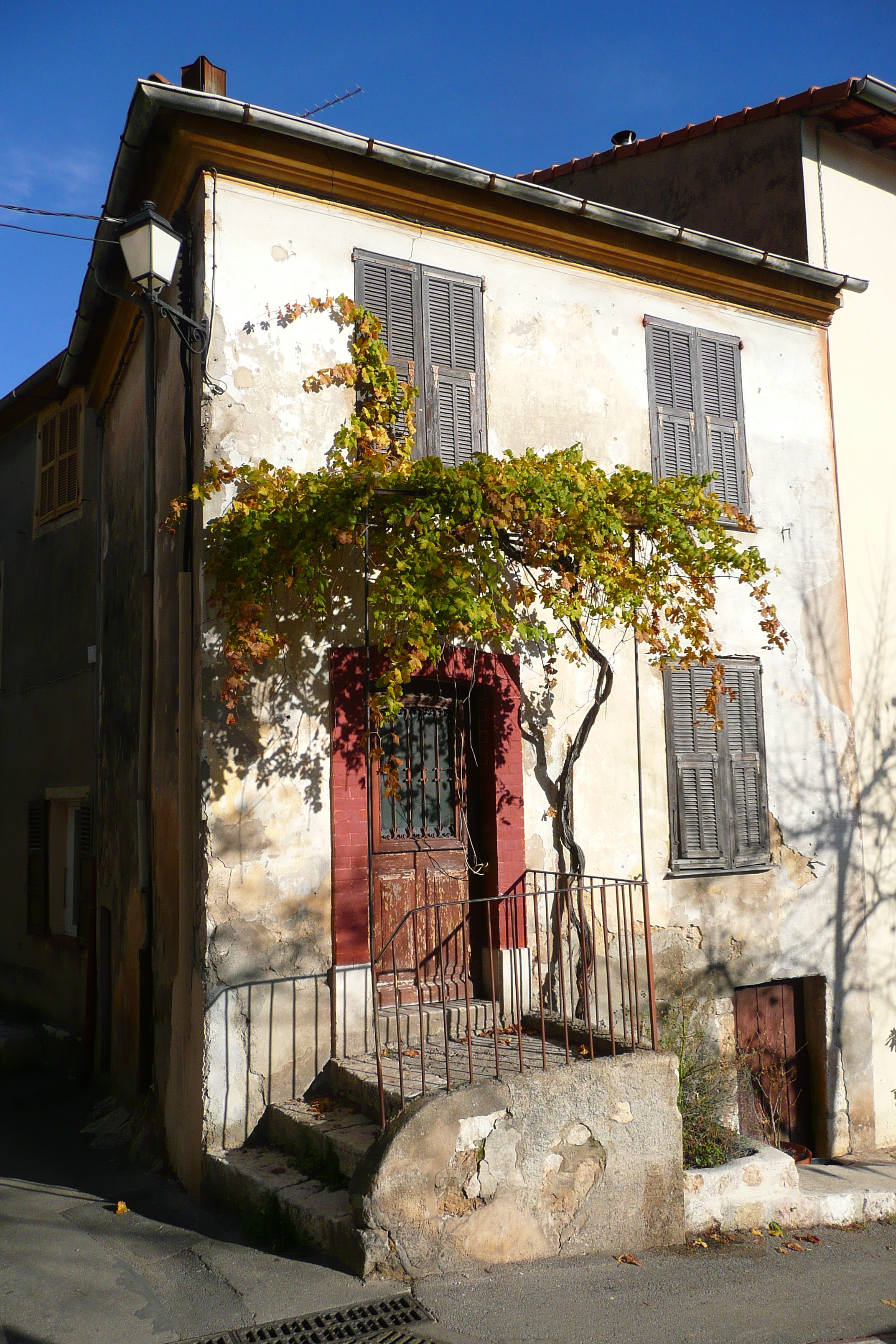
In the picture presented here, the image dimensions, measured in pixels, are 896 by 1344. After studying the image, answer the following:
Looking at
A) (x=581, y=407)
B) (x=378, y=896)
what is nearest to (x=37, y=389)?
(x=581, y=407)

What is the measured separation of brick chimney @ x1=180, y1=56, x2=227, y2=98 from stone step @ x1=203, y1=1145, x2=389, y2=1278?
21.3 ft

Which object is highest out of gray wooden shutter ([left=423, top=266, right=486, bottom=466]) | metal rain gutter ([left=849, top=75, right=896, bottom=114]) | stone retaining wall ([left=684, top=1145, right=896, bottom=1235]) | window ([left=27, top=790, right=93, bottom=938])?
metal rain gutter ([left=849, top=75, right=896, bottom=114])

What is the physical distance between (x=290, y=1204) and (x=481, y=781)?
2.93 metres

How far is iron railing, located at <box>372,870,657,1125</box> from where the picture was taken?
601 cm

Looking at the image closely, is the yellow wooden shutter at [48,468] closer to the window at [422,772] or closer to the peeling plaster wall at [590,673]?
the peeling plaster wall at [590,673]

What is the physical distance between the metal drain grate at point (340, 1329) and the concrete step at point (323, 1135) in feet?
2.22

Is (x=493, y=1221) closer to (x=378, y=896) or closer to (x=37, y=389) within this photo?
(x=378, y=896)

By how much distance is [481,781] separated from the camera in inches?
281

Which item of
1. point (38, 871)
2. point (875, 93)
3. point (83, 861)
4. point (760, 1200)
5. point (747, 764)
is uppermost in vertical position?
point (875, 93)

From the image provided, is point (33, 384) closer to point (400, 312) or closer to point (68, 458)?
point (68, 458)

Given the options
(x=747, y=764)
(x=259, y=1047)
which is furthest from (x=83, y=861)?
(x=747, y=764)

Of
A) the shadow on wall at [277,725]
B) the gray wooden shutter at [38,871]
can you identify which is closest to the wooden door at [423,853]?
the shadow on wall at [277,725]

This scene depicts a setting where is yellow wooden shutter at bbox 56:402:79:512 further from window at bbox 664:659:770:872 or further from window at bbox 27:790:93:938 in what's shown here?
window at bbox 664:659:770:872

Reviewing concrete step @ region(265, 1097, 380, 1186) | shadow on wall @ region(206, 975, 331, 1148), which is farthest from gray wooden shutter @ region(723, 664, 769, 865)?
concrete step @ region(265, 1097, 380, 1186)
